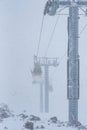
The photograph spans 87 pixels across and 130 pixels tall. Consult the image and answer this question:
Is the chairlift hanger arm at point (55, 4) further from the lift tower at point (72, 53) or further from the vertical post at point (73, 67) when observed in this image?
the vertical post at point (73, 67)

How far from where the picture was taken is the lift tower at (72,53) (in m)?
21.9

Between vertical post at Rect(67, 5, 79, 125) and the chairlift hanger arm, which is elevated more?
the chairlift hanger arm

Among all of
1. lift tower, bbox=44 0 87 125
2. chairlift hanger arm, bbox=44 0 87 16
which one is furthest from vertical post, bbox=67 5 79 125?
chairlift hanger arm, bbox=44 0 87 16

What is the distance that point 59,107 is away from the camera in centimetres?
5400

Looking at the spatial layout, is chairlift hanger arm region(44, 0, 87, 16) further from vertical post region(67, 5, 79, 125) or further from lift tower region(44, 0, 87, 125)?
vertical post region(67, 5, 79, 125)

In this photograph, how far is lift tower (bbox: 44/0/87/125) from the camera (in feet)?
71.9

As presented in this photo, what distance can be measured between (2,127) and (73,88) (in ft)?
13.3

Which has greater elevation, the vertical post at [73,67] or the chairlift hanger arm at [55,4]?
the chairlift hanger arm at [55,4]

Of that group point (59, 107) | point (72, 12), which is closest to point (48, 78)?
point (59, 107)

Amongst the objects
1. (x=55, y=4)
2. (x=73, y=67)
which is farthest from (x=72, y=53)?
(x=55, y=4)

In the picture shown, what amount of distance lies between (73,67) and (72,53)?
2.58ft

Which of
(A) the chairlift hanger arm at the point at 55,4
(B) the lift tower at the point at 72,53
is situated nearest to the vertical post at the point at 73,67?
(B) the lift tower at the point at 72,53

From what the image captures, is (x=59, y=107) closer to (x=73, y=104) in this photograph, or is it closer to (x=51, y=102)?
(x=51, y=102)

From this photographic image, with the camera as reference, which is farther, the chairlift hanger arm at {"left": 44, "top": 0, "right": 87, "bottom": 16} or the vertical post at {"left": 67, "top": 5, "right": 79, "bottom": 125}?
the chairlift hanger arm at {"left": 44, "top": 0, "right": 87, "bottom": 16}
